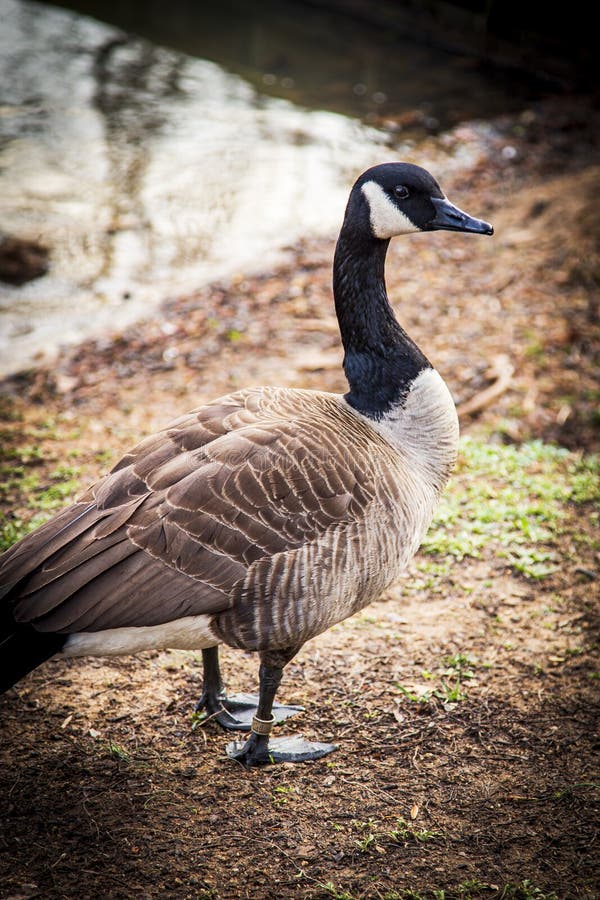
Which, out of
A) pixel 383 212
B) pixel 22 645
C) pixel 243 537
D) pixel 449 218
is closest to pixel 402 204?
pixel 383 212

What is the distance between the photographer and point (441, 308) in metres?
7.89

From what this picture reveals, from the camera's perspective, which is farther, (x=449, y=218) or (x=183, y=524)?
(x=449, y=218)

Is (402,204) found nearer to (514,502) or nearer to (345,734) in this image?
(514,502)

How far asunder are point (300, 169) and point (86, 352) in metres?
5.34

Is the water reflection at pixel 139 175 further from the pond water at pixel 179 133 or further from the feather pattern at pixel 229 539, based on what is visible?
the feather pattern at pixel 229 539

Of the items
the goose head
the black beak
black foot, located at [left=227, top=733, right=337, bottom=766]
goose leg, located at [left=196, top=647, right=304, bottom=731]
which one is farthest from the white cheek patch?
black foot, located at [left=227, top=733, right=337, bottom=766]

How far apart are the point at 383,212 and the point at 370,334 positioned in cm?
58

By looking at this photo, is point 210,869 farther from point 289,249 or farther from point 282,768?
point 289,249

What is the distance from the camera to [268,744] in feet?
12.3

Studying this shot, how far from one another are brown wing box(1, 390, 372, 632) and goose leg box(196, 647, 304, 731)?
73 centimetres

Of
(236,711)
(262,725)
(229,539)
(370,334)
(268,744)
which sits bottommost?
(236,711)

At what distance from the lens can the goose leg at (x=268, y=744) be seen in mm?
3572

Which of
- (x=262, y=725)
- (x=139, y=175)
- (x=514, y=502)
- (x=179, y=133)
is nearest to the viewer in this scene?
(x=262, y=725)

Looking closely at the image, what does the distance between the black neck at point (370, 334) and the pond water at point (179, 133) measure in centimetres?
413
